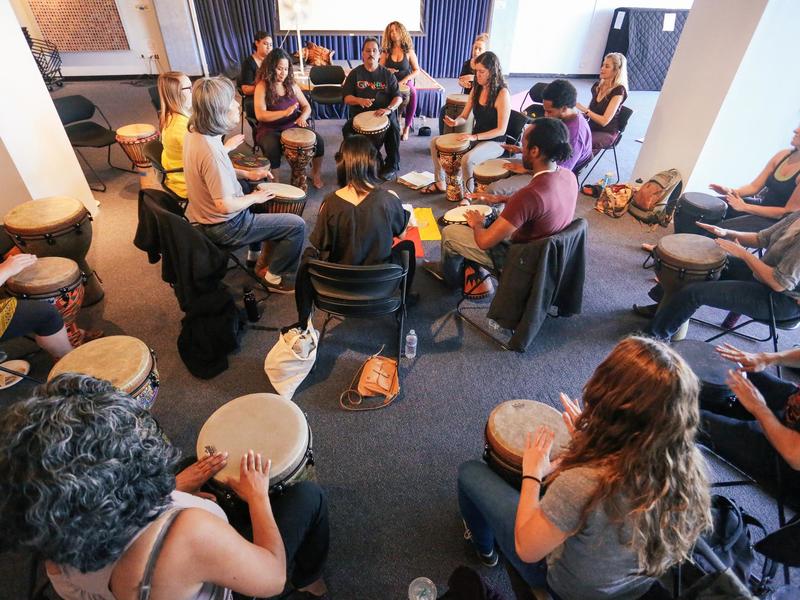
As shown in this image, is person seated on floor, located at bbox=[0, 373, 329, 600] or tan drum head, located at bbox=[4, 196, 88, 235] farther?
tan drum head, located at bbox=[4, 196, 88, 235]

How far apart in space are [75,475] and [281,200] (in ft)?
8.76

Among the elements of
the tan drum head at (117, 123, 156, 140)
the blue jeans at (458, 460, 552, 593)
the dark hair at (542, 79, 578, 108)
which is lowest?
the blue jeans at (458, 460, 552, 593)

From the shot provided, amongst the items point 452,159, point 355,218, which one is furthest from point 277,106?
point 355,218

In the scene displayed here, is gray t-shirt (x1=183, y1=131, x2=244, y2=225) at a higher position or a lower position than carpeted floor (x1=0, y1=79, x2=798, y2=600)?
higher

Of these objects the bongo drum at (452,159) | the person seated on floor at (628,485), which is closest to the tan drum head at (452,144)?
the bongo drum at (452,159)

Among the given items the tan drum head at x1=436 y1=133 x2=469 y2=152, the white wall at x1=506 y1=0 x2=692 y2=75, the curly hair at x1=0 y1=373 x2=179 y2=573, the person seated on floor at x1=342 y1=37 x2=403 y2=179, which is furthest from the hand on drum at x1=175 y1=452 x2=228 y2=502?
the white wall at x1=506 y1=0 x2=692 y2=75

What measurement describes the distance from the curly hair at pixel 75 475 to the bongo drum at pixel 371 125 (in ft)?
12.8

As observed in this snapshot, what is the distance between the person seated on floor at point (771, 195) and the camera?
323cm

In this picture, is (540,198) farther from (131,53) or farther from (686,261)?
(131,53)

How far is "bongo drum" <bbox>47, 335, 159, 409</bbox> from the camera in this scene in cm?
188

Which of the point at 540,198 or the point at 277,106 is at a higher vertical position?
the point at 540,198

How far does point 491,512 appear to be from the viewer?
5.22ft

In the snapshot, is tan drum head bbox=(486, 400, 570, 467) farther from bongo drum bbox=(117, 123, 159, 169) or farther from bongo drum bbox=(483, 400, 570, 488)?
bongo drum bbox=(117, 123, 159, 169)

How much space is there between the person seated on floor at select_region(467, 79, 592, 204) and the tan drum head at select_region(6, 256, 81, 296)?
2.58m
